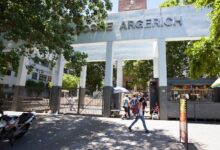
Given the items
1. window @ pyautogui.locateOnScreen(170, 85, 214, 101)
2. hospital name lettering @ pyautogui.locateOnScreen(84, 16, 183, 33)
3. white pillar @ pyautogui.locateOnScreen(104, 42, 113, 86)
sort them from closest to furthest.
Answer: window @ pyautogui.locateOnScreen(170, 85, 214, 101) → hospital name lettering @ pyautogui.locateOnScreen(84, 16, 183, 33) → white pillar @ pyautogui.locateOnScreen(104, 42, 113, 86)

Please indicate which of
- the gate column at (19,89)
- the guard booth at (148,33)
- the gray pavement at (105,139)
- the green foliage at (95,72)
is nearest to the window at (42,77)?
the green foliage at (95,72)

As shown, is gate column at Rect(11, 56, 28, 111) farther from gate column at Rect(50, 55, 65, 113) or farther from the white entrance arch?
the white entrance arch

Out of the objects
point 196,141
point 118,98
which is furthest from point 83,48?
point 196,141

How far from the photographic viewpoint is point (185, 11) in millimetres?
15828

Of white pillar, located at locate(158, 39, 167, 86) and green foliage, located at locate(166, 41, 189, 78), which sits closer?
white pillar, located at locate(158, 39, 167, 86)

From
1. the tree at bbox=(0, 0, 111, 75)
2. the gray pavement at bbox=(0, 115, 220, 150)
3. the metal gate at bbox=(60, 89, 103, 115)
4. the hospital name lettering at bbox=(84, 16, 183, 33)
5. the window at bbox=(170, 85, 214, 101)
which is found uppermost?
the hospital name lettering at bbox=(84, 16, 183, 33)

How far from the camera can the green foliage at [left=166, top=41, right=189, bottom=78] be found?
2678cm

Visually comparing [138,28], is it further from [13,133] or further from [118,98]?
[13,133]

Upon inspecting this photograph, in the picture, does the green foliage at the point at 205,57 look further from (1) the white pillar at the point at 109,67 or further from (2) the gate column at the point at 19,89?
(2) the gate column at the point at 19,89

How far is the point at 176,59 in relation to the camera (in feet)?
90.6

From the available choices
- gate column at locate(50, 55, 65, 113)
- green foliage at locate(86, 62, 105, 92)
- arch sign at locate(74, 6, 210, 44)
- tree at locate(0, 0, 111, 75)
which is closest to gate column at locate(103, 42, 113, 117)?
arch sign at locate(74, 6, 210, 44)

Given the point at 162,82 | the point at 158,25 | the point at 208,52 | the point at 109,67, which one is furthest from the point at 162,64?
the point at 208,52

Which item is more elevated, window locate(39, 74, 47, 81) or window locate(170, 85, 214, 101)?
window locate(39, 74, 47, 81)

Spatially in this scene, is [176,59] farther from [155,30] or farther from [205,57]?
[205,57]
